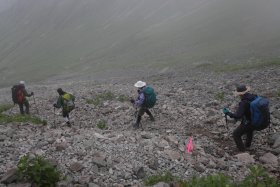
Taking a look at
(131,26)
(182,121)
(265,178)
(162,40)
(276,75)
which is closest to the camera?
(265,178)

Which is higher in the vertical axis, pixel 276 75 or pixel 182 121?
pixel 182 121

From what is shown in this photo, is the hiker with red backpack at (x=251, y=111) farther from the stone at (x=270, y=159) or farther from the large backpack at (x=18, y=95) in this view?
the large backpack at (x=18, y=95)

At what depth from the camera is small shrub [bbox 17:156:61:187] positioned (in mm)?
11273

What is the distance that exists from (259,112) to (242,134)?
1.39 metres

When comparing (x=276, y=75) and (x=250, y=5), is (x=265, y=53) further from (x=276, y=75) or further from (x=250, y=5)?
(x=250, y=5)

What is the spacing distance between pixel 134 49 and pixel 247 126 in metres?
93.4

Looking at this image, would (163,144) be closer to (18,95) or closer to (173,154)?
(173,154)

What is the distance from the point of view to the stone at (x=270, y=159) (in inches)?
559

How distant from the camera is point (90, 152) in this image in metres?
14.6

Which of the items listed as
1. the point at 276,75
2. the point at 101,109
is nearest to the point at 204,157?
the point at 101,109

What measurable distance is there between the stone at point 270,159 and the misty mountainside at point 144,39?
41.1 meters

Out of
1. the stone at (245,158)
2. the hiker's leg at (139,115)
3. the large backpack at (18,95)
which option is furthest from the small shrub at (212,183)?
the large backpack at (18,95)

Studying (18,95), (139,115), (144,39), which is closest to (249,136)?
(139,115)

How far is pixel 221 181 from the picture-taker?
11305 mm
